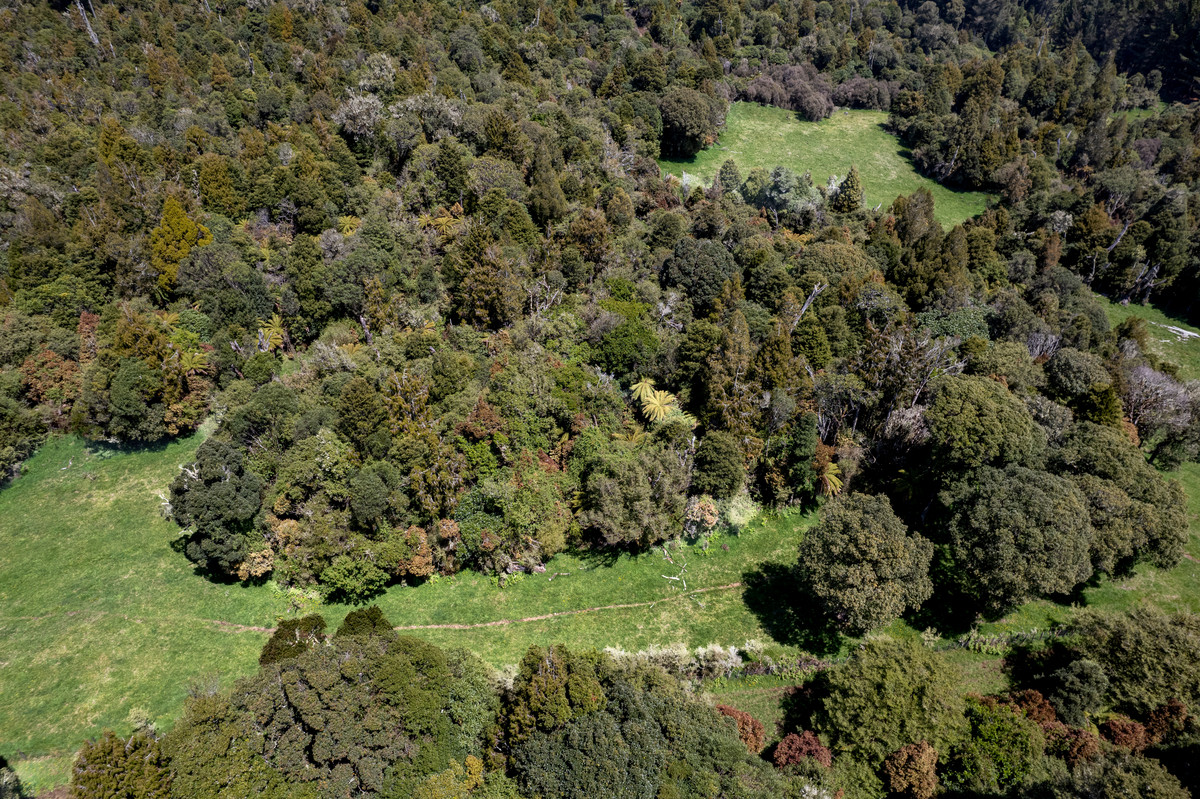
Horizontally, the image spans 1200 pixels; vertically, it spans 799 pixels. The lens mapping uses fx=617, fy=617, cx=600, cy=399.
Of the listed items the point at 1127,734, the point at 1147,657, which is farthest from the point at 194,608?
the point at 1147,657

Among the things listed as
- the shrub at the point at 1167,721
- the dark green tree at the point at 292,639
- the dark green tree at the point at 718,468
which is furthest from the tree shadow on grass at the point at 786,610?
the dark green tree at the point at 292,639

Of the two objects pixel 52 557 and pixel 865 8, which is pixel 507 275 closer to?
pixel 52 557

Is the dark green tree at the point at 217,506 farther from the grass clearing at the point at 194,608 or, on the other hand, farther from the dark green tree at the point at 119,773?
the dark green tree at the point at 119,773

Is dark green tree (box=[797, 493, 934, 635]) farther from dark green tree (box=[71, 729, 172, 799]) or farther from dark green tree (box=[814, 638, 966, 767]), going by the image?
dark green tree (box=[71, 729, 172, 799])

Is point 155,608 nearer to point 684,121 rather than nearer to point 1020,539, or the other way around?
point 1020,539

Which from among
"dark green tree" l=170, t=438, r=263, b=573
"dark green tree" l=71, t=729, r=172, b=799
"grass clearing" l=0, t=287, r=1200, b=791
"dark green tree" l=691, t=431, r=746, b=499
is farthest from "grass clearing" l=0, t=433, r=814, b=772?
"dark green tree" l=71, t=729, r=172, b=799
